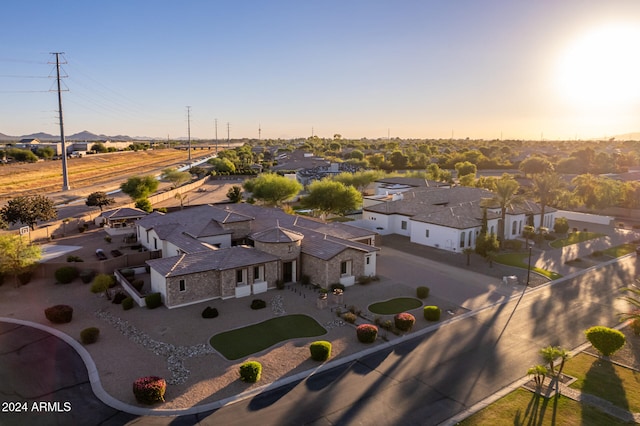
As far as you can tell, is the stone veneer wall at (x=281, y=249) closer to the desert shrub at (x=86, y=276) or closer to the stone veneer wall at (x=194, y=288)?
the stone veneer wall at (x=194, y=288)

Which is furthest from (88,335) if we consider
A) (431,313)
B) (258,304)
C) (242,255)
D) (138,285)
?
(431,313)

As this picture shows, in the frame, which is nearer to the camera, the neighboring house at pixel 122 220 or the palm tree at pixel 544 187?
the neighboring house at pixel 122 220

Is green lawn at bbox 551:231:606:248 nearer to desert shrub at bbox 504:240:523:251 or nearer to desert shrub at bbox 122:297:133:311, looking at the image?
desert shrub at bbox 504:240:523:251

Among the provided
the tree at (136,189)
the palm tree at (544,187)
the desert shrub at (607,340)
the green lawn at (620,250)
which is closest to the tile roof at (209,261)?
the desert shrub at (607,340)

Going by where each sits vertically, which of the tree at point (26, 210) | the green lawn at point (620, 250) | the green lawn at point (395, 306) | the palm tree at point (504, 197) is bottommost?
the green lawn at point (395, 306)

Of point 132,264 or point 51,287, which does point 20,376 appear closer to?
point 51,287

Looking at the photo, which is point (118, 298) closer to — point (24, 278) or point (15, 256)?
point (15, 256)
